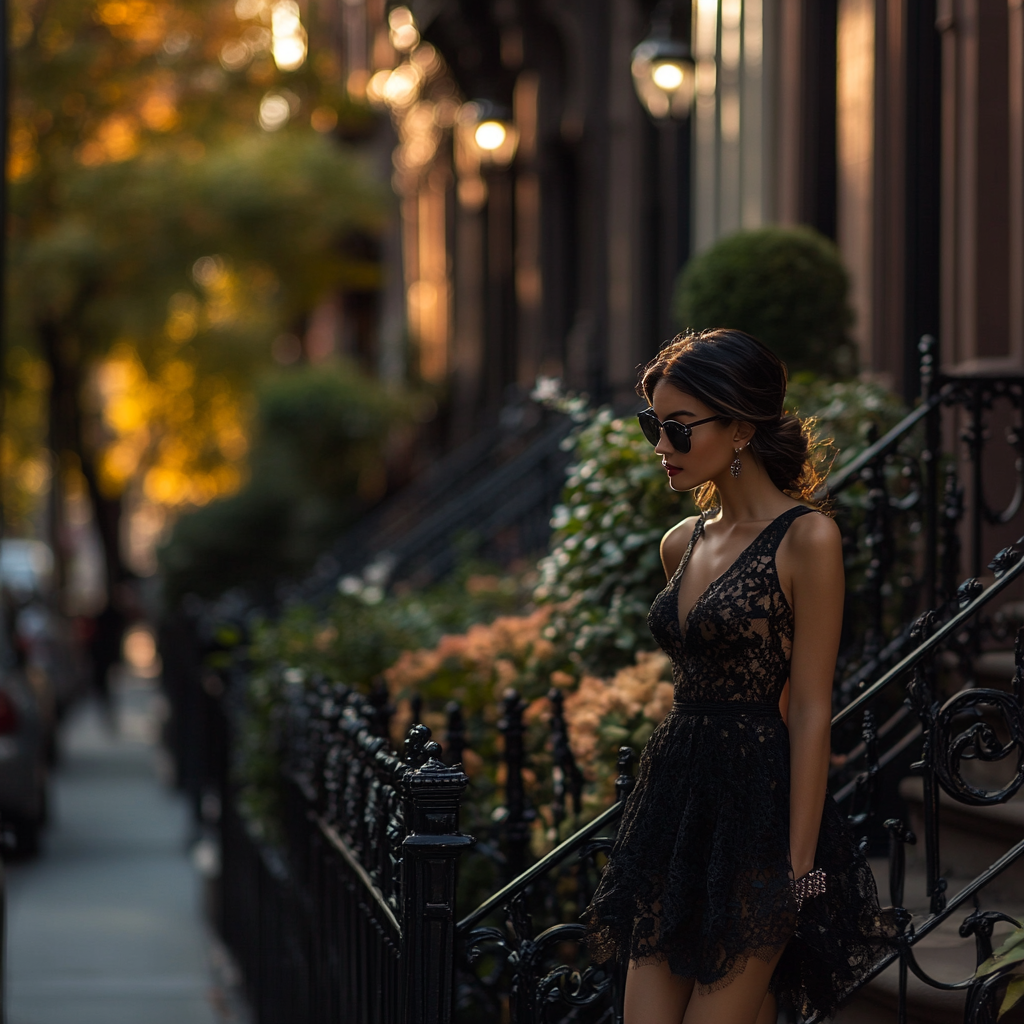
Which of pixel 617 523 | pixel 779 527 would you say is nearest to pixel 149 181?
pixel 617 523

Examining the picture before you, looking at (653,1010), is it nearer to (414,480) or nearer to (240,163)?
(414,480)

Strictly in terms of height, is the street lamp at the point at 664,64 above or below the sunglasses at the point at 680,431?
above

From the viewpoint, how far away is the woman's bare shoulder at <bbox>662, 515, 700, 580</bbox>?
138 inches

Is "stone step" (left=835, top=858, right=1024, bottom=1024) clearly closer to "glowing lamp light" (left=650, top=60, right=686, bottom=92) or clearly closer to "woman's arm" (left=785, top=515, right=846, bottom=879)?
"woman's arm" (left=785, top=515, right=846, bottom=879)

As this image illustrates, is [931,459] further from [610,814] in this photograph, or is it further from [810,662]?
[810,662]

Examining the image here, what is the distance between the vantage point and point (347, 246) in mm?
27953

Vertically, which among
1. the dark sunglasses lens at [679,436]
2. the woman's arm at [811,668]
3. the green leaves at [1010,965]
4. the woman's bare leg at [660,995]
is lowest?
the green leaves at [1010,965]

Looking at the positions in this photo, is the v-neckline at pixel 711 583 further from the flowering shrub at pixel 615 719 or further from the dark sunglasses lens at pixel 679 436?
the flowering shrub at pixel 615 719

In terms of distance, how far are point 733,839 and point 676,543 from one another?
742mm

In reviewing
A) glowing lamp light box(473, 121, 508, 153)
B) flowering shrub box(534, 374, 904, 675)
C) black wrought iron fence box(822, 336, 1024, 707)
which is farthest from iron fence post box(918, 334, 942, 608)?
glowing lamp light box(473, 121, 508, 153)

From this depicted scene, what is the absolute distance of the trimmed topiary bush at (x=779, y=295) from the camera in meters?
7.27

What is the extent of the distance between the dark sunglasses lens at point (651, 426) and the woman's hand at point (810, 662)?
13.4 inches

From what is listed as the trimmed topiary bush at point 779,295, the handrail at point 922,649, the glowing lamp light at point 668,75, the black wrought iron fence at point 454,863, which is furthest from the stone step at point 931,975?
the glowing lamp light at point 668,75

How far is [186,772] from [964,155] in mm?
8802
